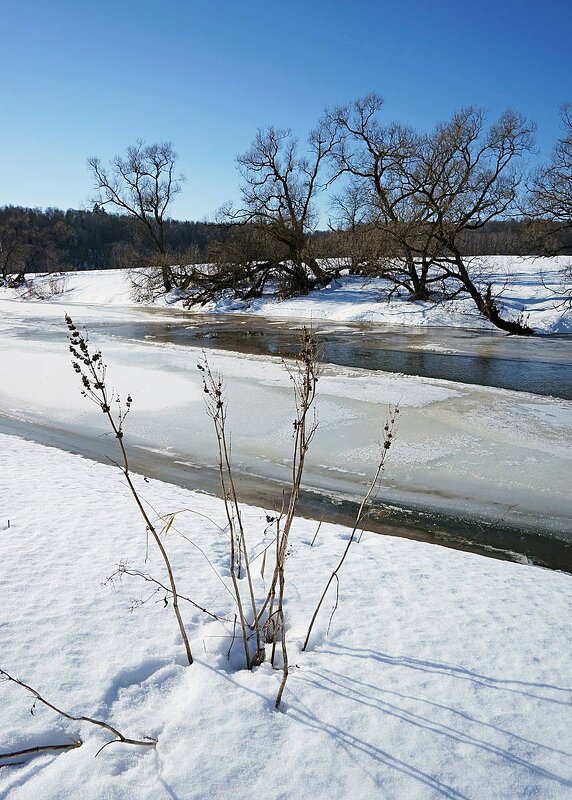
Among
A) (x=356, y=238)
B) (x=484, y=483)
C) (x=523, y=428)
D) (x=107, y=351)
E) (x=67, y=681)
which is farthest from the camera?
(x=356, y=238)

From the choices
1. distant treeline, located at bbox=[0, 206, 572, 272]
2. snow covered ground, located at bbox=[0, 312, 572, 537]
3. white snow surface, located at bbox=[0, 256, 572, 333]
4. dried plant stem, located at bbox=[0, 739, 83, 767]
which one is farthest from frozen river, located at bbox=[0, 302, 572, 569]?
distant treeline, located at bbox=[0, 206, 572, 272]

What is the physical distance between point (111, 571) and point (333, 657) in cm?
168

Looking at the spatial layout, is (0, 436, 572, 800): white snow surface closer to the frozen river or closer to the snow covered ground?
the frozen river

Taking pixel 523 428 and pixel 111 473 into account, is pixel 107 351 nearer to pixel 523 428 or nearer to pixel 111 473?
pixel 111 473

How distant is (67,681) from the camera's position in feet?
8.38

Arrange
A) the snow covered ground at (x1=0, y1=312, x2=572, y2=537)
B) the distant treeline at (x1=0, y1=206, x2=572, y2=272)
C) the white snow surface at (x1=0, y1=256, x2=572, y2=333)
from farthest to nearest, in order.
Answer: the distant treeline at (x1=0, y1=206, x2=572, y2=272)
the white snow surface at (x1=0, y1=256, x2=572, y2=333)
the snow covered ground at (x1=0, y1=312, x2=572, y2=537)

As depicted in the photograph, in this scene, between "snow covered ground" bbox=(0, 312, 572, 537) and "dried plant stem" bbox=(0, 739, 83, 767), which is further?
"snow covered ground" bbox=(0, 312, 572, 537)

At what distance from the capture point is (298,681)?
2.59m

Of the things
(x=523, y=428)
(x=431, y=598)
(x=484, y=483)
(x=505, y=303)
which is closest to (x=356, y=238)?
(x=505, y=303)

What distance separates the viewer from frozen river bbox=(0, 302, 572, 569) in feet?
19.6

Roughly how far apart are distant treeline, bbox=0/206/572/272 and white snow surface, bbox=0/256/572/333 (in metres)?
2.30

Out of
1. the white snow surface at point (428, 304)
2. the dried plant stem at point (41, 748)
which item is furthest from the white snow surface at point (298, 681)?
the white snow surface at point (428, 304)

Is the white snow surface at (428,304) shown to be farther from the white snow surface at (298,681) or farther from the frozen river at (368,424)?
the white snow surface at (298,681)

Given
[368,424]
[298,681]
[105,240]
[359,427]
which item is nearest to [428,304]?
[368,424]
